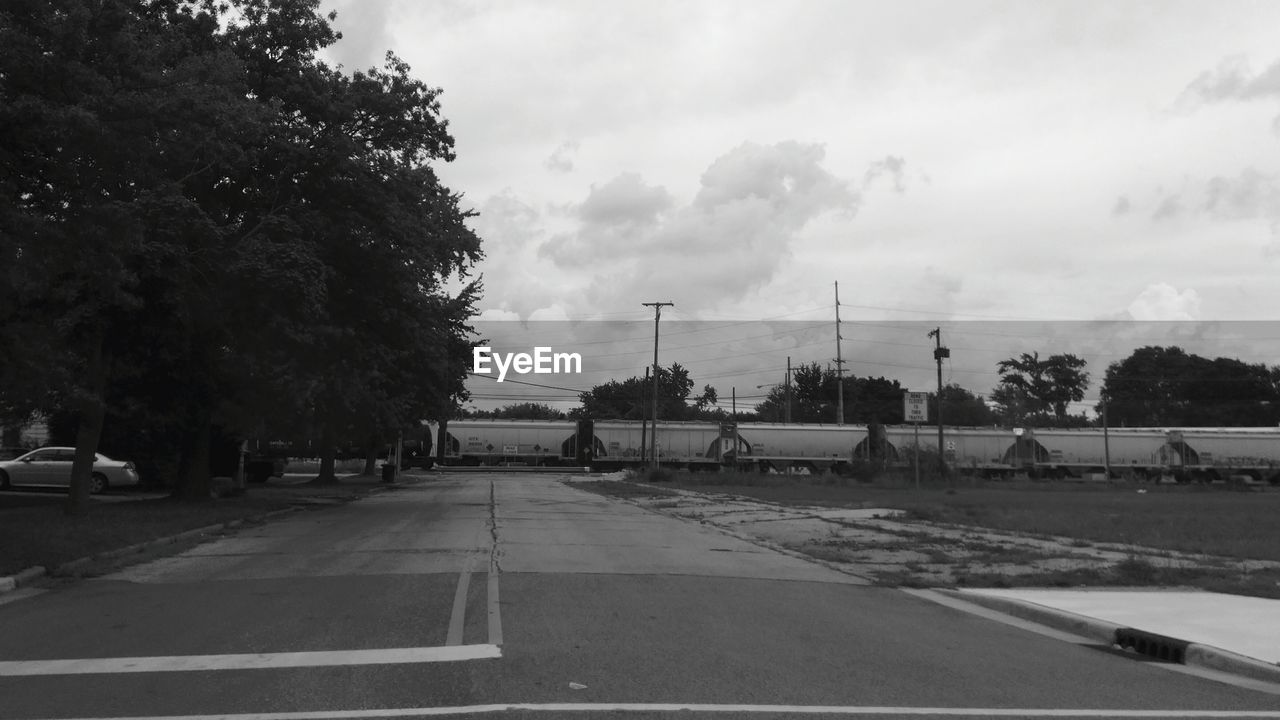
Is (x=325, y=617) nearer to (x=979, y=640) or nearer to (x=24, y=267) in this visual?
(x=979, y=640)

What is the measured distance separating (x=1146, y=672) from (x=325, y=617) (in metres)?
7.09

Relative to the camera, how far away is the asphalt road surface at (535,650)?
21.9 ft

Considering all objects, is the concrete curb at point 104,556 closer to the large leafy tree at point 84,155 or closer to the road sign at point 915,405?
the large leafy tree at point 84,155

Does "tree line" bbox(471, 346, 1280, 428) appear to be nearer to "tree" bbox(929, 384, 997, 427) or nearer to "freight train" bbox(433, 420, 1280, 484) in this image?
"tree" bbox(929, 384, 997, 427)

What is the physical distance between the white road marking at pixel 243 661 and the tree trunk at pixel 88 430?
1337 centimetres

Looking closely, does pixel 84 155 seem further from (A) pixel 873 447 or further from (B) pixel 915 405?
(A) pixel 873 447

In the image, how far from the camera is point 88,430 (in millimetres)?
20625

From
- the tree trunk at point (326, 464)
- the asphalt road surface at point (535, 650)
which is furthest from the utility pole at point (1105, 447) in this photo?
the asphalt road surface at point (535, 650)

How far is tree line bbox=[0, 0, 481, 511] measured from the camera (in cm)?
1316

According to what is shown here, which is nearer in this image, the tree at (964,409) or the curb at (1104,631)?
the curb at (1104,631)

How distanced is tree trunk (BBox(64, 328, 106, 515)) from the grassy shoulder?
0.34m

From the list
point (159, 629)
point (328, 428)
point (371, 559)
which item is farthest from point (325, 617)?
point (328, 428)

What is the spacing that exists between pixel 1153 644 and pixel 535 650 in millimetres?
5338

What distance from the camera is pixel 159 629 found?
931cm
